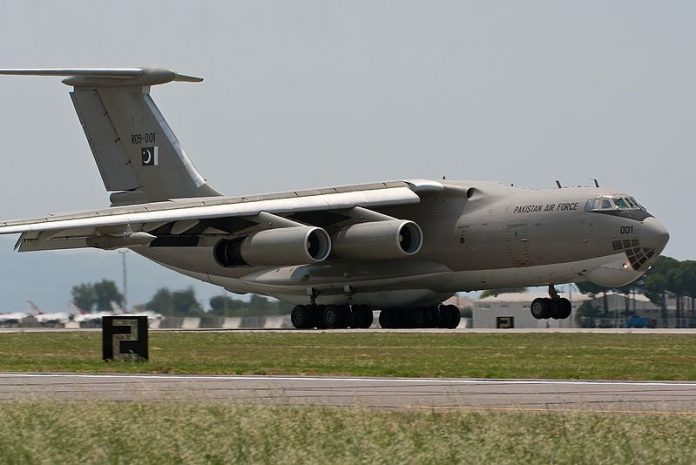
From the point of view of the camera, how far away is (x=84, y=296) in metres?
47.4

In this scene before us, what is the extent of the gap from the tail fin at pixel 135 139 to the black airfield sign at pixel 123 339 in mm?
20385

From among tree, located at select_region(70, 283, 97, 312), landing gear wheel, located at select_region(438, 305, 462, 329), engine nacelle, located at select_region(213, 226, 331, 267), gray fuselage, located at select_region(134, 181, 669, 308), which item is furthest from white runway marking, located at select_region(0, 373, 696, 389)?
tree, located at select_region(70, 283, 97, 312)

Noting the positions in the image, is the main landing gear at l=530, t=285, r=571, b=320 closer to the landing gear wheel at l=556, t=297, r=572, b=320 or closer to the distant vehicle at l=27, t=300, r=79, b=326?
the landing gear wheel at l=556, t=297, r=572, b=320

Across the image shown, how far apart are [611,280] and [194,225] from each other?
11.0m

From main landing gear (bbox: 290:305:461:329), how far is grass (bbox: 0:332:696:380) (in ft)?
18.7

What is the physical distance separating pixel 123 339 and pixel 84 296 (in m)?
26.9

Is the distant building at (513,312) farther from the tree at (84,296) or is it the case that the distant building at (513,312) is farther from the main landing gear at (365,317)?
the tree at (84,296)

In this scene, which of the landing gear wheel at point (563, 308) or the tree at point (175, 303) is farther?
the tree at point (175, 303)

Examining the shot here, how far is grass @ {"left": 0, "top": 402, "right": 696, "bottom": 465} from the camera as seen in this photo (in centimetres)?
891

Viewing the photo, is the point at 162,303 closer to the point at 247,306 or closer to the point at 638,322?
the point at 247,306

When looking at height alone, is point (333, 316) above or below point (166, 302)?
below

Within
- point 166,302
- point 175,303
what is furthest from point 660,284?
point 166,302

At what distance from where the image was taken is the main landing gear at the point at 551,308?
35562mm

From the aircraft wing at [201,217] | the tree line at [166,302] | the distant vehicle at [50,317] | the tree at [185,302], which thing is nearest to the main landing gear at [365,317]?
the aircraft wing at [201,217]
